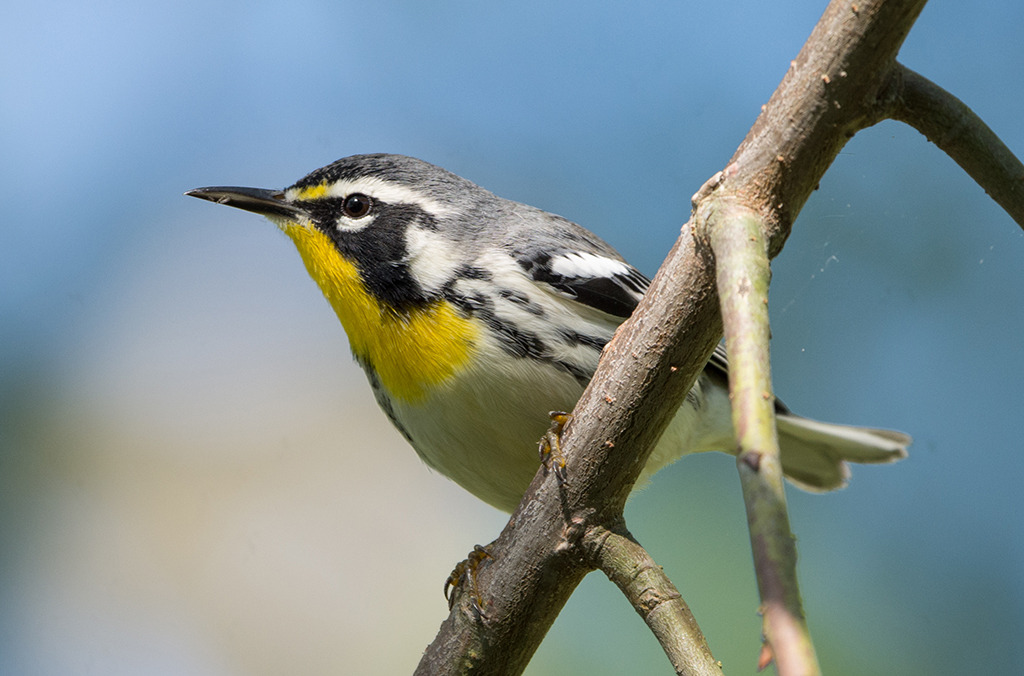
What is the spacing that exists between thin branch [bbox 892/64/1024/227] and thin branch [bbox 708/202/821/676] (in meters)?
0.38

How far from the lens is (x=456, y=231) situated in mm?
2453

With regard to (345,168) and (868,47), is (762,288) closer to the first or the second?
(868,47)

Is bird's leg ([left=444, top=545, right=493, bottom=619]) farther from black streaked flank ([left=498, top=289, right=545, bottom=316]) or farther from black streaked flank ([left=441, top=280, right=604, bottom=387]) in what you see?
black streaked flank ([left=498, top=289, right=545, bottom=316])

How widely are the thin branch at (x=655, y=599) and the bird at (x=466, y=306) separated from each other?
1.76 feet

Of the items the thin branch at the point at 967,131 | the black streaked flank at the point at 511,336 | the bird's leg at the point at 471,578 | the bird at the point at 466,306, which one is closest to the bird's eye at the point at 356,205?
the bird at the point at 466,306

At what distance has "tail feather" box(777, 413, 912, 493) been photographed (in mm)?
2855

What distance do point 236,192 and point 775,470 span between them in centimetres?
217

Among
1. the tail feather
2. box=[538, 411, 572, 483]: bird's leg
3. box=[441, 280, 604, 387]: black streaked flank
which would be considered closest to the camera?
box=[538, 411, 572, 483]: bird's leg

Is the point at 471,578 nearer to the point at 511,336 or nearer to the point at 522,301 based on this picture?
the point at 511,336

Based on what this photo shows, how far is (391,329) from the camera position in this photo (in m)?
2.26

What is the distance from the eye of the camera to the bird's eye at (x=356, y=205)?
2529 mm

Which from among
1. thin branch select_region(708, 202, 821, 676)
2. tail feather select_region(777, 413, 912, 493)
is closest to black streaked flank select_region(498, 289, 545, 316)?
tail feather select_region(777, 413, 912, 493)

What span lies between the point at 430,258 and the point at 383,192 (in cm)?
34

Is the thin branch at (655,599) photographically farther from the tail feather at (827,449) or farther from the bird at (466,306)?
the tail feather at (827,449)
